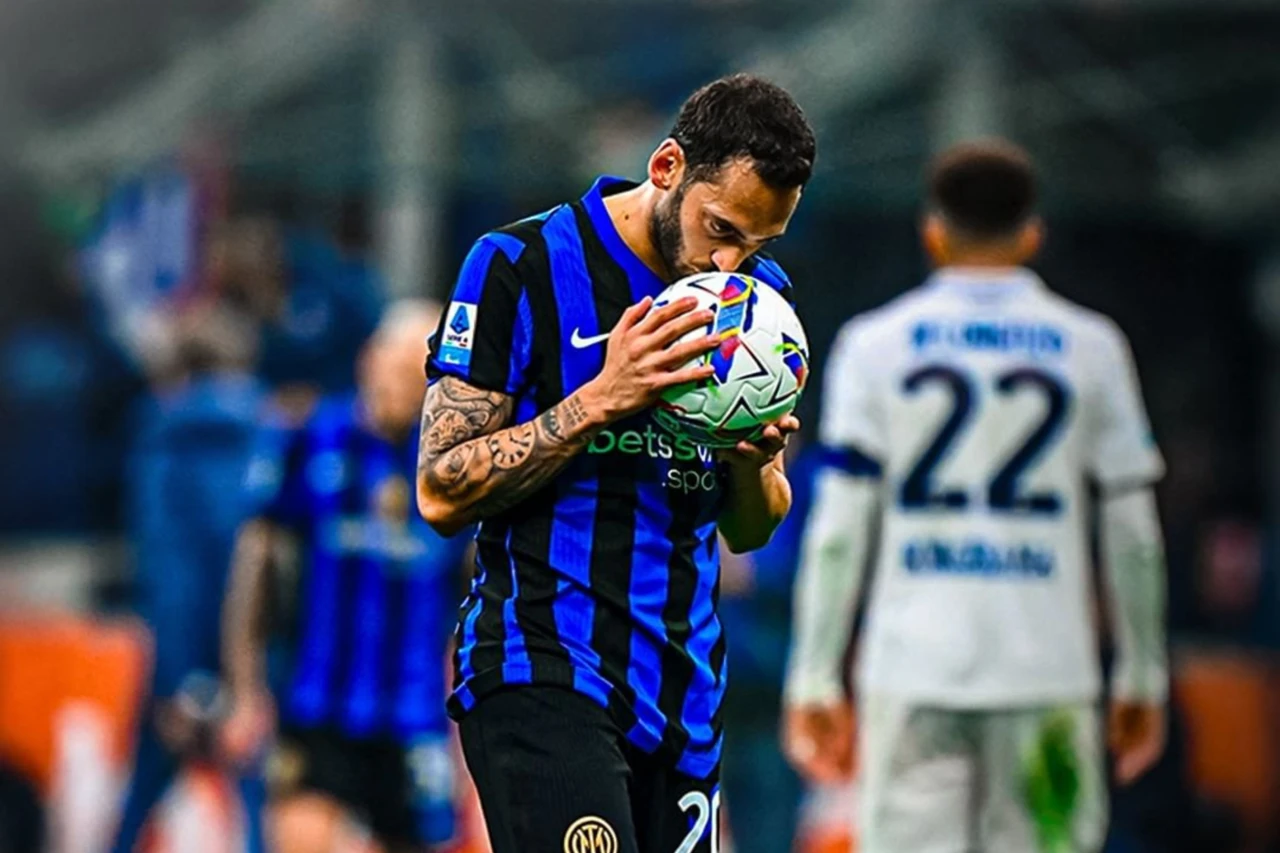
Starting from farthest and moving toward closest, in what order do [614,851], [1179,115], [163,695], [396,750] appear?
1. [1179,115]
2. [163,695]
3. [396,750]
4. [614,851]

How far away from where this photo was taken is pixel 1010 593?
6867 millimetres

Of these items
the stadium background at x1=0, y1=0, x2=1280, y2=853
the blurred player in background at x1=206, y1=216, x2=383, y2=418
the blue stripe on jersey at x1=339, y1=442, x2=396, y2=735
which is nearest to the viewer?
the blue stripe on jersey at x1=339, y1=442, x2=396, y2=735

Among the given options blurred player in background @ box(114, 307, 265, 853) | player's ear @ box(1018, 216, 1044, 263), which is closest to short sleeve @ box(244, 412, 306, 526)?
player's ear @ box(1018, 216, 1044, 263)

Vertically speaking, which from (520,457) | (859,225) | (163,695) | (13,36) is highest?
(13,36)

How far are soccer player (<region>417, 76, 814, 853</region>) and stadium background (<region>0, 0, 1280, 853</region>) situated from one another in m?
6.45

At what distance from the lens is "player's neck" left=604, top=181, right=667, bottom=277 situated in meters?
4.67

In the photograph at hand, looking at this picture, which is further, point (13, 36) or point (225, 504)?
point (13, 36)

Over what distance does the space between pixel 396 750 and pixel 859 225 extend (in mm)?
5360

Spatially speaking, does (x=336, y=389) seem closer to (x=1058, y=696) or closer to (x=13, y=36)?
(x=13, y=36)

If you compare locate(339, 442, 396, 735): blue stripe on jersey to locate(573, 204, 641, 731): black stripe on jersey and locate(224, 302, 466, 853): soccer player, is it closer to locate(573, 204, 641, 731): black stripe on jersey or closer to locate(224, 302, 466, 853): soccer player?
locate(224, 302, 466, 853): soccer player

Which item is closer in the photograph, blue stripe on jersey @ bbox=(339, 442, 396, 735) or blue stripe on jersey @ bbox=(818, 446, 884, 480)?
blue stripe on jersey @ bbox=(818, 446, 884, 480)

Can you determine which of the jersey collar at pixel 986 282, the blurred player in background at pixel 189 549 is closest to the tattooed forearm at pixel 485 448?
the jersey collar at pixel 986 282

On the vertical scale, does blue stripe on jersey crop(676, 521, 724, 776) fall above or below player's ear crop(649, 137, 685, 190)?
below

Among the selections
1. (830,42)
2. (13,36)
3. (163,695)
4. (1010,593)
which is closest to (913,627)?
(1010,593)
